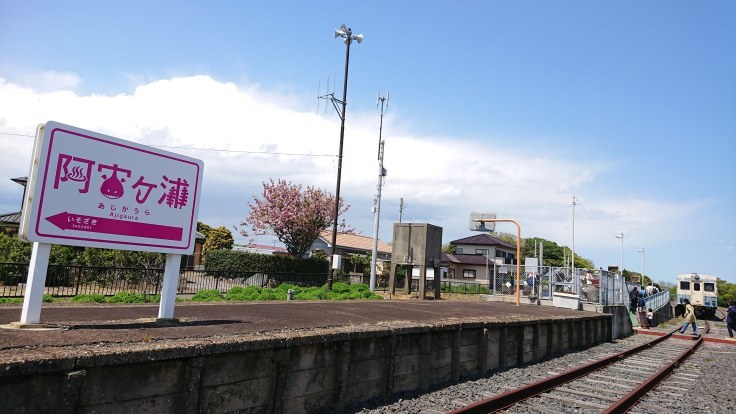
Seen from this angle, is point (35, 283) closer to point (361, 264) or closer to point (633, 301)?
point (633, 301)

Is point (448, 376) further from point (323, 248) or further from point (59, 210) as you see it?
point (323, 248)

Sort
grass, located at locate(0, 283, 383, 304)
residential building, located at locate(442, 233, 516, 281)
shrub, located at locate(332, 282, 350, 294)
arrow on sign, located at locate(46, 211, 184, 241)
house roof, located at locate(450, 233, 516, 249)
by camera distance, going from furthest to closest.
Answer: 1. house roof, located at locate(450, 233, 516, 249)
2. residential building, located at locate(442, 233, 516, 281)
3. shrub, located at locate(332, 282, 350, 294)
4. grass, located at locate(0, 283, 383, 304)
5. arrow on sign, located at locate(46, 211, 184, 241)

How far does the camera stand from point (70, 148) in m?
5.34

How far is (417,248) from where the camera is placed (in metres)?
23.0

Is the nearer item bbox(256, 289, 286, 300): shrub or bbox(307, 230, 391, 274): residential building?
bbox(256, 289, 286, 300): shrub

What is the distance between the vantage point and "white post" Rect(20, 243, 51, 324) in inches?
206

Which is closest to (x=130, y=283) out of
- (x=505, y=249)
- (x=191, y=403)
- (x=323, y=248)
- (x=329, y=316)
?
(x=329, y=316)

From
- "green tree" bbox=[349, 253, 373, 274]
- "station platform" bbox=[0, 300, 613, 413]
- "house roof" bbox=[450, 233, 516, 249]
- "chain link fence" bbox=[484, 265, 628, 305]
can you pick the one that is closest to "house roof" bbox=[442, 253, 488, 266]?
"house roof" bbox=[450, 233, 516, 249]

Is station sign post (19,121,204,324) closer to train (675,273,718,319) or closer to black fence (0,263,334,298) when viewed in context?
black fence (0,263,334,298)

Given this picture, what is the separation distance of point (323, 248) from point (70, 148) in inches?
1686

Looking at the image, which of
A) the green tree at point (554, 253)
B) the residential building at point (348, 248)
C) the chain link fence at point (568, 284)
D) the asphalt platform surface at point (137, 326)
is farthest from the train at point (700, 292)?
the green tree at point (554, 253)

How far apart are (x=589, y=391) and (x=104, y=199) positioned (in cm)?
840

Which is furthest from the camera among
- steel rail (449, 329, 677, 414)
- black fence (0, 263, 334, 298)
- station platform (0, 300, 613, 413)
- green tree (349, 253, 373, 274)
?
green tree (349, 253, 373, 274)

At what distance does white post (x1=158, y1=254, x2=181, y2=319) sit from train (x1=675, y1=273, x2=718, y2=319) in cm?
4063
